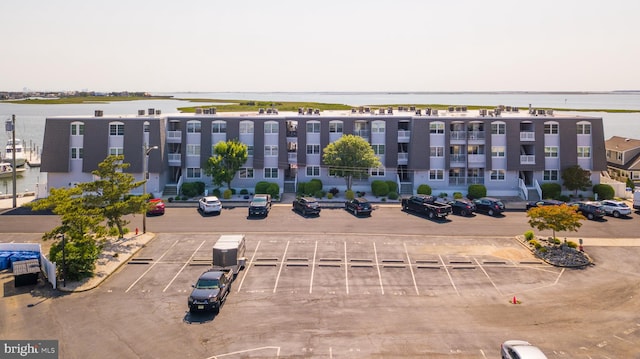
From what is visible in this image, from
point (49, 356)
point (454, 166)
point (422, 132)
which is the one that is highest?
point (422, 132)

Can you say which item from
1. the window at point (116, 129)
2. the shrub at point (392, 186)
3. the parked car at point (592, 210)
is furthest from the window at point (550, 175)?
the window at point (116, 129)

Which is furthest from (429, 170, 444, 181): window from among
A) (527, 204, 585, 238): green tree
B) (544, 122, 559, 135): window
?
(527, 204, 585, 238): green tree

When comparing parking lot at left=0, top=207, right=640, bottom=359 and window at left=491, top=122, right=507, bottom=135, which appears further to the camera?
window at left=491, top=122, right=507, bottom=135

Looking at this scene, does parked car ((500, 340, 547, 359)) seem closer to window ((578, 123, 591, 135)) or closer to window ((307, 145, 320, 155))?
window ((307, 145, 320, 155))

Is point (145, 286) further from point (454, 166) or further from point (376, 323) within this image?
point (454, 166)

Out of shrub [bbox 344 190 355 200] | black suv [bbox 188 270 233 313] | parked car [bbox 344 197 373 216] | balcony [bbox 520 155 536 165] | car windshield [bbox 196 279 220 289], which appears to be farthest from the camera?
balcony [bbox 520 155 536 165]

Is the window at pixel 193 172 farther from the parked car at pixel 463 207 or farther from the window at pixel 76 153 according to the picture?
the parked car at pixel 463 207

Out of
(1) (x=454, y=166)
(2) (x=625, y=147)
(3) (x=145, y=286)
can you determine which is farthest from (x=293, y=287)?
(2) (x=625, y=147)
